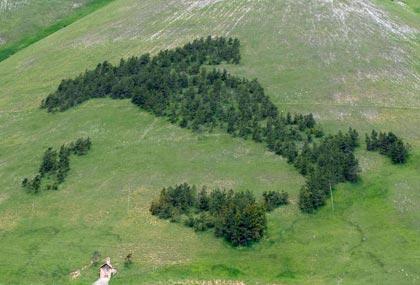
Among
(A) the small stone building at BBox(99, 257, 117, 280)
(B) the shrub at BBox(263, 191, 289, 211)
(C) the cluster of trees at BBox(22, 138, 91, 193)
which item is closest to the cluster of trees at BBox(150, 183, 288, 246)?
(B) the shrub at BBox(263, 191, 289, 211)

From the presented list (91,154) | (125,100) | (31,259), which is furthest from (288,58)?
(31,259)

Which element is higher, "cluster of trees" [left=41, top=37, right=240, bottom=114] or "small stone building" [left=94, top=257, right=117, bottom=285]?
"cluster of trees" [left=41, top=37, right=240, bottom=114]

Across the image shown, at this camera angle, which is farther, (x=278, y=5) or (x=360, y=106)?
(x=278, y=5)

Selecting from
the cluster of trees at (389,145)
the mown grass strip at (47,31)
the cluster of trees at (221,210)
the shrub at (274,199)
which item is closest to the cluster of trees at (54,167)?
the cluster of trees at (221,210)

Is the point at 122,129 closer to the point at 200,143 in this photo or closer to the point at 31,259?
the point at 200,143

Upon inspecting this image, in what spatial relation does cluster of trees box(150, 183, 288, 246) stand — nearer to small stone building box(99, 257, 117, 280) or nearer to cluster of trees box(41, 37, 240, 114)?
small stone building box(99, 257, 117, 280)

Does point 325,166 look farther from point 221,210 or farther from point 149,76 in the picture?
point 149,76
